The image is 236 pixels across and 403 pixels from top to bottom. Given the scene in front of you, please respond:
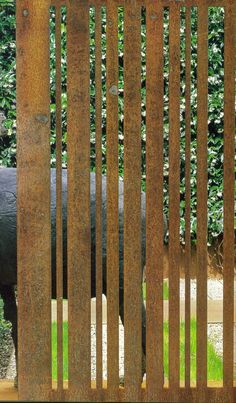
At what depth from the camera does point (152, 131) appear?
4418 mm

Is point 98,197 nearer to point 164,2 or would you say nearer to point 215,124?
point 164,2

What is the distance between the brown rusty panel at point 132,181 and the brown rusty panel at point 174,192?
17cm

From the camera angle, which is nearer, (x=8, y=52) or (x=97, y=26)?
(x=97, y=26)

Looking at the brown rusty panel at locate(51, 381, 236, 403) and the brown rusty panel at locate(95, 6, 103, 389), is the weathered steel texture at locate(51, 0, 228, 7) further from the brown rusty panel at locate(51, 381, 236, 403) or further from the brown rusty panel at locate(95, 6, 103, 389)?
the brown rusty panel at locate(51, 381, 236, 403)

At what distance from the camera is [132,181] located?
443 cm

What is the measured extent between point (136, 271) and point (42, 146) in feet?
2.68

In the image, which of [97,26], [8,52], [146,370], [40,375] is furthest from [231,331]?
[8,52]

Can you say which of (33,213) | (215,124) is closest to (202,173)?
(33,213)

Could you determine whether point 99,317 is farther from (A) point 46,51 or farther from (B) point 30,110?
(A) point 46,51

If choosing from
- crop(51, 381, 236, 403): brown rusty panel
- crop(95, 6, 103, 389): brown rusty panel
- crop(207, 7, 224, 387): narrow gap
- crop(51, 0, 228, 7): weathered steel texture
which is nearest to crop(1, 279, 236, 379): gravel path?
crop(207, 7, 224, 387): narrow gap

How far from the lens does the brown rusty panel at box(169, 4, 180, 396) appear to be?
14.5 ft

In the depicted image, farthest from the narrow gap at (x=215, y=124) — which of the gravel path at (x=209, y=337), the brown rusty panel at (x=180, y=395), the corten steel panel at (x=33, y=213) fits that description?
the corten steel panel at (x=33, y=213)

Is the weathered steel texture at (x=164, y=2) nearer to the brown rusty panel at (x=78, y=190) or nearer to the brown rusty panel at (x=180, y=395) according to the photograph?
the brown rusty panel at (x=78, y=190)

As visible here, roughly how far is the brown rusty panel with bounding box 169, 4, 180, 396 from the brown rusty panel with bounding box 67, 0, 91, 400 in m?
0.43
